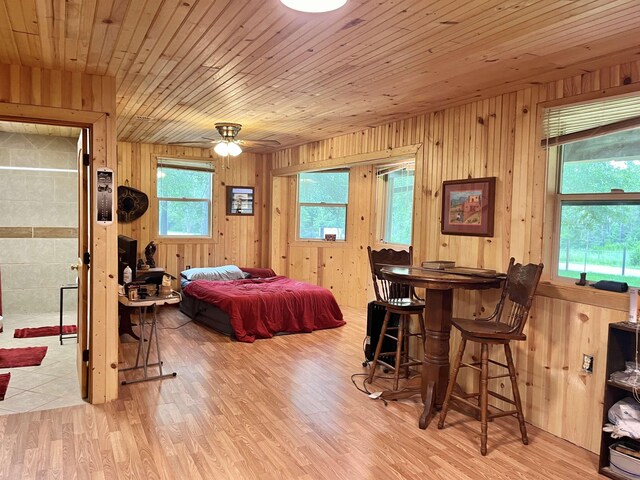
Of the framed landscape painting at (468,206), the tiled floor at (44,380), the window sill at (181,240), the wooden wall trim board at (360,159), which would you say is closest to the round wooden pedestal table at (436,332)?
the framed landscape painting at (468,206)

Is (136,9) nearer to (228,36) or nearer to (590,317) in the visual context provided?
(228,36)

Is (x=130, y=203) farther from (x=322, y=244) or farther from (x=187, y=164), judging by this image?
(x=322, y=244)

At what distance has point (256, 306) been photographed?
5.38m

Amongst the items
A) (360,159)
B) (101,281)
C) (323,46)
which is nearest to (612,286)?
(323,46)

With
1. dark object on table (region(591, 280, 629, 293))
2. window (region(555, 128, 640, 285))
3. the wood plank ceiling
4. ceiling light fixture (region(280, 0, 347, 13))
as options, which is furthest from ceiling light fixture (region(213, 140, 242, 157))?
dark object on table (region(591, 280, 629, 293))

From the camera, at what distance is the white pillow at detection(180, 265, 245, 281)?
6.52m

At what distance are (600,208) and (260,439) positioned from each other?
2.62m

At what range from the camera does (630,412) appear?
256cm

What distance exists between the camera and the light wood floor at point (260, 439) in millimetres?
2604

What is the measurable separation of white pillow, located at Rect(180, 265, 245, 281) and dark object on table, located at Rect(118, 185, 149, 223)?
1.07 m

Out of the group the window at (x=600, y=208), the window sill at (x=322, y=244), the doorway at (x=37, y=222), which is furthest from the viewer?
the window sill at (x=322, y=244)

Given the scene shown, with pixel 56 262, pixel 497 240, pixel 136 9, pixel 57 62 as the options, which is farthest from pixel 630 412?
pixel 56 262

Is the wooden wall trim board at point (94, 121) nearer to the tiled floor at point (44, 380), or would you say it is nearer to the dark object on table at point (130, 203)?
the tiled floor at point (44, 380)

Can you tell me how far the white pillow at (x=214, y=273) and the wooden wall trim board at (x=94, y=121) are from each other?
3.03 meters
